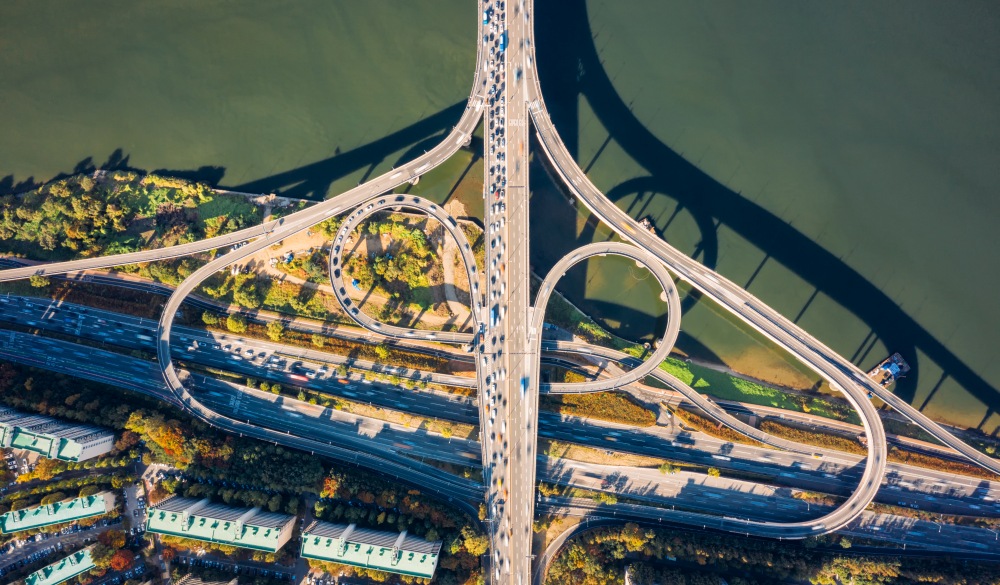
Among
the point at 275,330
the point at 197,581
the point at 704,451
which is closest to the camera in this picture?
the point at 197,581

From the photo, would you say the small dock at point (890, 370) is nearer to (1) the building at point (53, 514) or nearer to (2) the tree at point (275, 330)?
(2) the tree at point (275, 330)

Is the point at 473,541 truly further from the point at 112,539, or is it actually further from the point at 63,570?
the point at 63,570

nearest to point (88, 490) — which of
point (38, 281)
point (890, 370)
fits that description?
point (38, 281)

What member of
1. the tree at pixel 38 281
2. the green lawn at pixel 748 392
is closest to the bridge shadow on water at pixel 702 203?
the green lawn at pixel 748 392

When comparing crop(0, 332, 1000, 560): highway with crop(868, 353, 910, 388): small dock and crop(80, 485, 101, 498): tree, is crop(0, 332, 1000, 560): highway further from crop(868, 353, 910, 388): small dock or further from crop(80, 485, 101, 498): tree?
crop(868, 353, 910, 388): small dock

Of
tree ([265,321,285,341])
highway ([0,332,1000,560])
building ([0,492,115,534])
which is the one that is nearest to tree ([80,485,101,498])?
building ([0,492,115,534])

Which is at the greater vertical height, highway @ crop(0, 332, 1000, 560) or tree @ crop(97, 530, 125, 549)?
highway @ crop(0, 332, 1000, 560)
